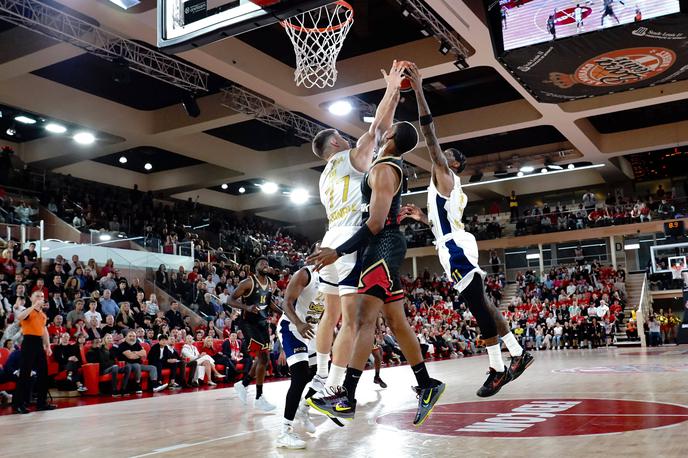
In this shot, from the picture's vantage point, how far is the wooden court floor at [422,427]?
145 inches

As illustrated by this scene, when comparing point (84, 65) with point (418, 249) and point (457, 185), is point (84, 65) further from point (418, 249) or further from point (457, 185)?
point (418, 249)

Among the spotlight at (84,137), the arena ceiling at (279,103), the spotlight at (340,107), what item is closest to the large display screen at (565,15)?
the arena ceiling at (279,103)

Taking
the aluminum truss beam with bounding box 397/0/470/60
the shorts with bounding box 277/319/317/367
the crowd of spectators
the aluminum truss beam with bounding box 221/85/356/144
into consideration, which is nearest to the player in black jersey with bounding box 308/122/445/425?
the shorts with bounding box 277/319/317/367

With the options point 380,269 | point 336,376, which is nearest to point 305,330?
point 336,376

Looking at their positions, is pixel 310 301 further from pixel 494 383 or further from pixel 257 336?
pixel 494 383

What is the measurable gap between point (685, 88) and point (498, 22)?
848 cm

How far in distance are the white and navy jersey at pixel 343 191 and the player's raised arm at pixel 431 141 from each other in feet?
1.89

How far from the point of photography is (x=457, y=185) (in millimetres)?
5074

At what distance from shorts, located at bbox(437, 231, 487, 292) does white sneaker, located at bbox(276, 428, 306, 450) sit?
165cm

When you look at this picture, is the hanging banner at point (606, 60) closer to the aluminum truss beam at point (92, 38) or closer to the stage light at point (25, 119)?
the aluminum truss beam at point (92, 38)

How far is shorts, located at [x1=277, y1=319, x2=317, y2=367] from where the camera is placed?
4754 mm

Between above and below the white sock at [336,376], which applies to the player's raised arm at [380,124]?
above

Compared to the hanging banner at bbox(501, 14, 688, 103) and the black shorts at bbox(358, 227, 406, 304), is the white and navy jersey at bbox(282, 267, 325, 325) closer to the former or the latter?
the black shorts at bbox(358, 227, 406, 304)

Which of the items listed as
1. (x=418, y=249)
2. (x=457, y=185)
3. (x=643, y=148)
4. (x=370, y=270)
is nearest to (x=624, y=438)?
(x=370, y=270)
